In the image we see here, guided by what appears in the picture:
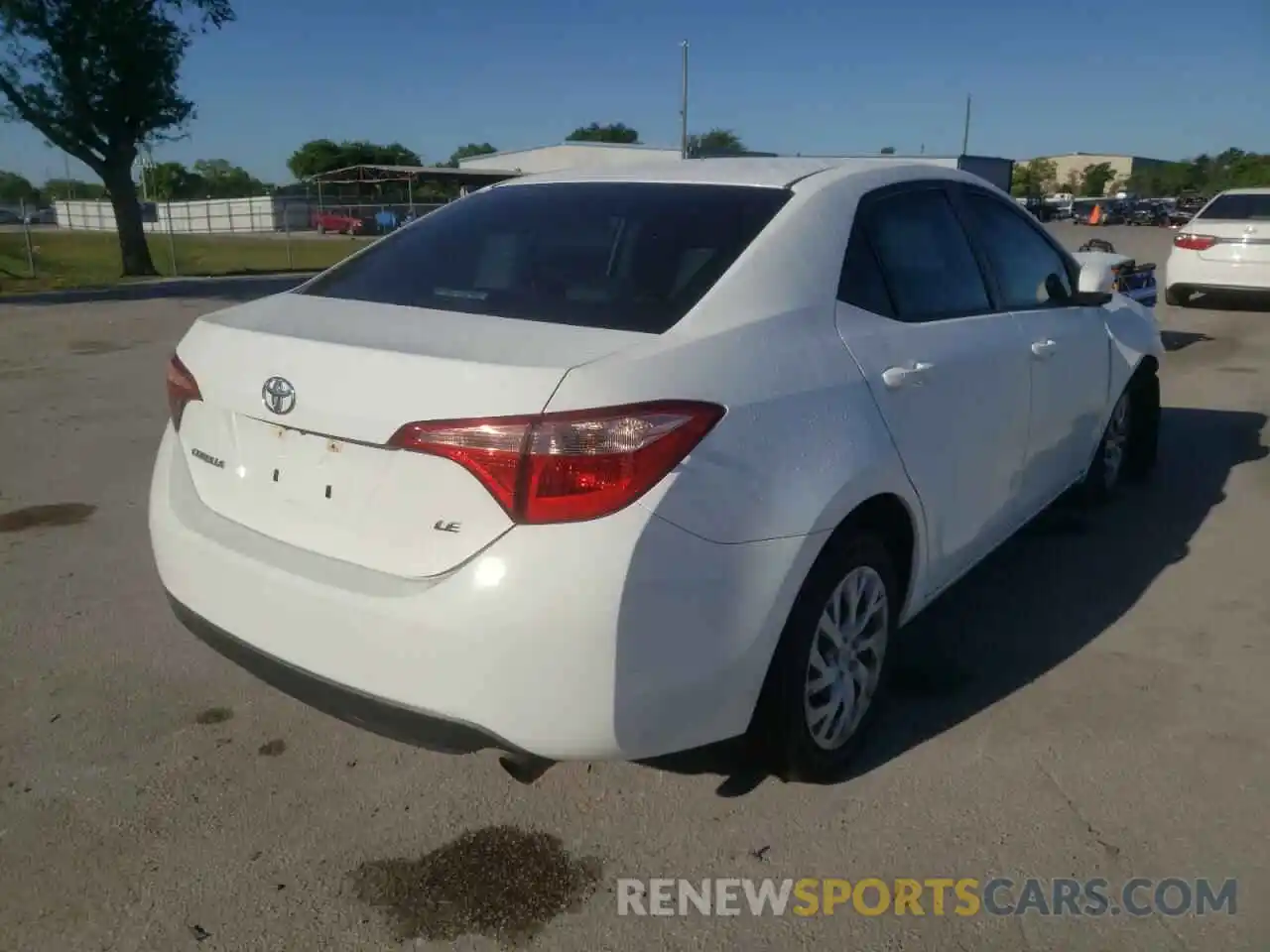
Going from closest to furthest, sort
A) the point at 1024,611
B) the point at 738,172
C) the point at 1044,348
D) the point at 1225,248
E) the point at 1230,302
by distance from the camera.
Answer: the point at 738,172 < the point at 1044,348 < the point at 1024,611 < the point at 1225,248 < the point at 1230,302

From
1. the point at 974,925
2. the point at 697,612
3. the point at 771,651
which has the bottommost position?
the point at 974,925

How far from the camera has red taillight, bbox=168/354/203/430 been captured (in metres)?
2.79

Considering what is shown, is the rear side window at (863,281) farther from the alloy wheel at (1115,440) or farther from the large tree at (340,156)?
the large tree at (340,156)

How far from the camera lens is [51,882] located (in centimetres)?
254

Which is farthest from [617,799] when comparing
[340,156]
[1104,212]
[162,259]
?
[340,156]

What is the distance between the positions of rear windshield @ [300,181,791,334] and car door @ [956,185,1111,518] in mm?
1280

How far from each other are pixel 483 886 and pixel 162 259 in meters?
31.8

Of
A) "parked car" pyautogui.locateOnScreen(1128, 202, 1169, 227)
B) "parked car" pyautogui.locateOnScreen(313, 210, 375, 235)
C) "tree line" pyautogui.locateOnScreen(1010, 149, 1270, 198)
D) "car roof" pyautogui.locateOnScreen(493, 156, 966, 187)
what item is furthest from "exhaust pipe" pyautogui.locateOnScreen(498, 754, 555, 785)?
"tree line" pyautogui.locateOnScreen(1010, 149, 1270, 198)

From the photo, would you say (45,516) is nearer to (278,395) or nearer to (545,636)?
(278,395)

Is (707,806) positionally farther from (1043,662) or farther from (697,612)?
(1043,662)

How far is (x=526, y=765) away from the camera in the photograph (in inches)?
92.4

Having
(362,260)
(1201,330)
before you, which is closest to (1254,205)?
(1201,330)

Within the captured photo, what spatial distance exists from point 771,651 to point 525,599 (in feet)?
2.20

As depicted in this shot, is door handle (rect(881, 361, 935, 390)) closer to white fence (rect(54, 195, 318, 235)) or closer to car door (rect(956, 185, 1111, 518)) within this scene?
car door (rect(956, 185, 1111, 518))
